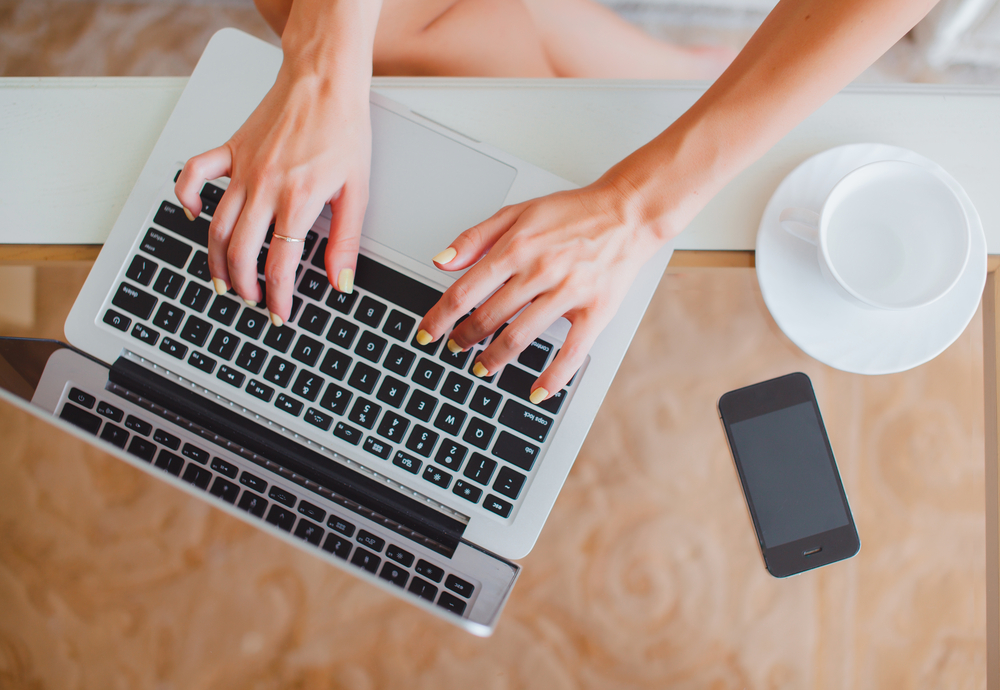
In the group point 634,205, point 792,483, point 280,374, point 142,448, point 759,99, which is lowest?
point 142,448

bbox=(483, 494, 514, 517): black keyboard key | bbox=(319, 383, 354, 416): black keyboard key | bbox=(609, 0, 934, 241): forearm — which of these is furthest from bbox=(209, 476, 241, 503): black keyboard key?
bbox=(609, 0, 934, 241): forearm

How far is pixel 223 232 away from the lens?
477 mm

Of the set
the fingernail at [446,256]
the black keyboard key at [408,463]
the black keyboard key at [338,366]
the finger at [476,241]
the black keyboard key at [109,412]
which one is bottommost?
the black keyboard key at [109,412]

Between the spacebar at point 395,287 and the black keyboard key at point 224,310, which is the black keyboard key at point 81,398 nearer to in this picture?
the black keyboard key at point 224,310

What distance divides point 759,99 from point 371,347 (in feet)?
1.19

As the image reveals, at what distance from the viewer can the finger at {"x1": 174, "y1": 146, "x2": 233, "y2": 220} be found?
0.47 metres

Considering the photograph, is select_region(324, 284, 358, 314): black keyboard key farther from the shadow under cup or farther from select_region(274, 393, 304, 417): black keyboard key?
the shadow under cup

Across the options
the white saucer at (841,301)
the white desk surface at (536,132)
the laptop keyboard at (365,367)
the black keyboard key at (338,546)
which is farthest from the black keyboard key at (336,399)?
the white saucer at (841,301)

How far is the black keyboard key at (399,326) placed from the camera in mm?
489

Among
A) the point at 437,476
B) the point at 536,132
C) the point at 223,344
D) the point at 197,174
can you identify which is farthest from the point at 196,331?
the point at 536,132

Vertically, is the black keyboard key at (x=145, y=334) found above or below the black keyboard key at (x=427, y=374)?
below

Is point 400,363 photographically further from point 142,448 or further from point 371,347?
point 142,448

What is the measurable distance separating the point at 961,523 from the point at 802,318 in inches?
9.6

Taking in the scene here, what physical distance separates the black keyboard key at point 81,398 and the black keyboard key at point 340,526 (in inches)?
8.8
